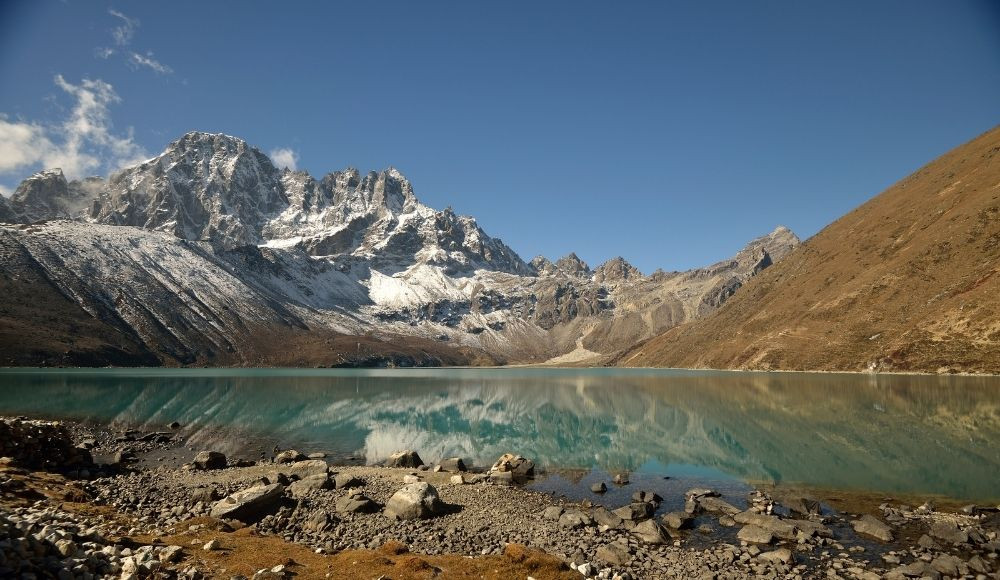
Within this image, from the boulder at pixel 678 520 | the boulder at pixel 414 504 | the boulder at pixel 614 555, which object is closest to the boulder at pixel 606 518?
the boulder at pixel 678 520

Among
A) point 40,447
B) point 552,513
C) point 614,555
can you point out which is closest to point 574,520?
point 552,513

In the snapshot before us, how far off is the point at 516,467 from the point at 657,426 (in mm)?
29905

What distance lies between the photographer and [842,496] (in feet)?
103

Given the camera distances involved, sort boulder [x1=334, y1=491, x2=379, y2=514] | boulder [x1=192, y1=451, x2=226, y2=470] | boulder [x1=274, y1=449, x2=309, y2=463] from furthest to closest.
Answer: boulder [x1=274, y1=449, x2=309, y2=463] → boulder [x1=192, y1=451, x2=226, y2=470] → boulder [x1=334, y1=491, x2=379, y2=514]

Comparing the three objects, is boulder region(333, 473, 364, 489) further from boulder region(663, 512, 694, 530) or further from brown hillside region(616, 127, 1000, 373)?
brown hillside region(616, 127, 1000, 373)

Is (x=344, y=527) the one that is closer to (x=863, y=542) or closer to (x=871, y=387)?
(x=863, y=542)

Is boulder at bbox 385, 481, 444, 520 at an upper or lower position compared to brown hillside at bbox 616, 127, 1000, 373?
lower

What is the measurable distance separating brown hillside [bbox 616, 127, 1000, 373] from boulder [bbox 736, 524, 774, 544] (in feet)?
391

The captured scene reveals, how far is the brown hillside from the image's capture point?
390ft

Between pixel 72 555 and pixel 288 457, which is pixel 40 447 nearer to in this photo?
pixel 288 457

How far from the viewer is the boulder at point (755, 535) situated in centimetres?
2372

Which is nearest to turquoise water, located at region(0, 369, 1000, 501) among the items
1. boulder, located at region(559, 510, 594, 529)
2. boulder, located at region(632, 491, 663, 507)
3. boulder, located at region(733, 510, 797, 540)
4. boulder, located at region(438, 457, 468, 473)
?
boulder, located at region(438, 457, 468, 473)

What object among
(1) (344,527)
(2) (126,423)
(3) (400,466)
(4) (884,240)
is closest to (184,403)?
(2) (126,423)

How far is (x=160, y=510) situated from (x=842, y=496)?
39.4 m
